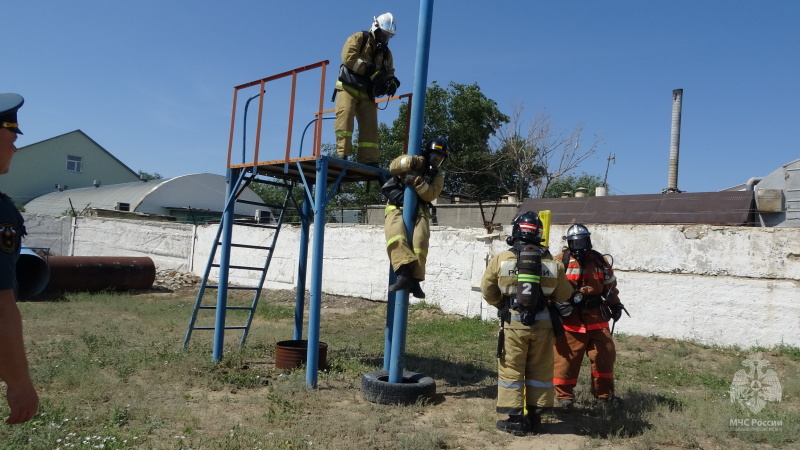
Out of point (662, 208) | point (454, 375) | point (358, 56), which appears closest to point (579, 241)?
point (454, 375)

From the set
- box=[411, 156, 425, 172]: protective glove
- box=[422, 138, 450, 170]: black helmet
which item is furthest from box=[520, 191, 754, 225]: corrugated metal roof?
box=[411, 156, 425, 172]: protective glove

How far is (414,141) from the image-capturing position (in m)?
6.11

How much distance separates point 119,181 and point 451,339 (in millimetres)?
37370

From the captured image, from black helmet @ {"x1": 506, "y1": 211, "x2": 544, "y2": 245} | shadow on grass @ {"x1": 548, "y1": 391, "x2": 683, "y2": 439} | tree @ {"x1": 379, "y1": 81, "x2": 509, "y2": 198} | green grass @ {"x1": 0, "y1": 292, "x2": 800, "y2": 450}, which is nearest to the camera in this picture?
green grass @ {"x1": 0, "y1": 292, "x2": 800, "y2": 450}

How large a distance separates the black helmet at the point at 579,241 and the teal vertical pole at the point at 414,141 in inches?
→ 68.7

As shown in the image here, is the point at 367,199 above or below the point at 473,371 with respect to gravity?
above

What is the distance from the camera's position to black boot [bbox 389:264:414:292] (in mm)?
5727

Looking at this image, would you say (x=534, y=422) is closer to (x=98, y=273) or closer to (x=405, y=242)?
(x=405, y=242)

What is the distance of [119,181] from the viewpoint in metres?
40.8

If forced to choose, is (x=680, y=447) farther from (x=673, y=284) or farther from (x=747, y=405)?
(x=673, y=284)

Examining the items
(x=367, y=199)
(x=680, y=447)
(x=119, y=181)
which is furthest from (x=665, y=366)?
(x=119, y=181)

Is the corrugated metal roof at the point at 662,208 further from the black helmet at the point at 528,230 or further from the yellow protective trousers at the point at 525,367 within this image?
the yellow protective trousers at the point at 525,367

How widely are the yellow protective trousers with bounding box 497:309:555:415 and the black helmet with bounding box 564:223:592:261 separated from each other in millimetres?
Answer: 1170

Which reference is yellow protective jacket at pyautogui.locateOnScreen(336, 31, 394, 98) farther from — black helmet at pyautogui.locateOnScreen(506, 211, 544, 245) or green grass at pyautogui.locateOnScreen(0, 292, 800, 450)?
green grass at pyautogui.locateOnScreen(0, 292, 800, 450)
